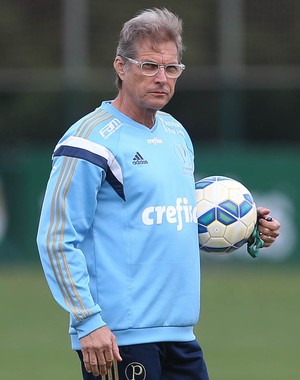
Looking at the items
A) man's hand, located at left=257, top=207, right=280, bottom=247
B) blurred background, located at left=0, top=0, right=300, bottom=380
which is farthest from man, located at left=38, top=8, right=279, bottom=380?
blurred background, located at left=0, top=0, right=300, bottom=380

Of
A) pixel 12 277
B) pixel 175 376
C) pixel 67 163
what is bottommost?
pixel 12 277

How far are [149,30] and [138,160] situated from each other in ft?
1.84

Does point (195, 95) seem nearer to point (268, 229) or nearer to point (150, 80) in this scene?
point (268, 229)

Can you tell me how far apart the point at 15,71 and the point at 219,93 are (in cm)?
322

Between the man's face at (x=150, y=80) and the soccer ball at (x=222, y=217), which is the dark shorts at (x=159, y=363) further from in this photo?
the man's face at (x=150, y=80)

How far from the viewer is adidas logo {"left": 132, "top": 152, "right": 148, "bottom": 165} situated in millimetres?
5207

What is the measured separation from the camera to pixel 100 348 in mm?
4945

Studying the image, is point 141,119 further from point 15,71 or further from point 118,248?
point 15,71

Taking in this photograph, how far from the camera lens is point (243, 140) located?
756 inches

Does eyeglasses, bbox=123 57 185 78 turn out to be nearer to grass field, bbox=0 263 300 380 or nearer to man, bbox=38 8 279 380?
man, bbox=38 8 279 380

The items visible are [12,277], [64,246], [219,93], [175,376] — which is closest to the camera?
[64,246]

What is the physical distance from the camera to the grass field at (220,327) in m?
9.68

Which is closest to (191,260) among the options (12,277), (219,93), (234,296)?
(234,296)

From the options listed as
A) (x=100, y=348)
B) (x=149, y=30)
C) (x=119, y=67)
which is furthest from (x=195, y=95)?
(x=100, y=348)
